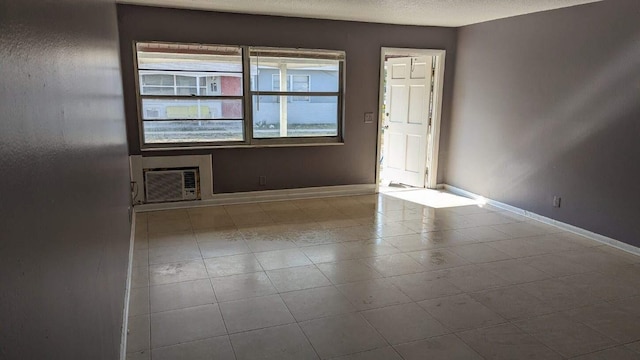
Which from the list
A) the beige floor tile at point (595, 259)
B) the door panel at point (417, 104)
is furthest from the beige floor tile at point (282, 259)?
the door panel at point (417, 104)

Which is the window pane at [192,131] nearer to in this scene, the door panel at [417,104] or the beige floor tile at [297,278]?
the beige floor tile at [297,278]

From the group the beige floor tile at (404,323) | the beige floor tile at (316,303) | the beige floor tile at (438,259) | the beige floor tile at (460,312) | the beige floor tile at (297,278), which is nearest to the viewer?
the beige floor tile at (404,323)

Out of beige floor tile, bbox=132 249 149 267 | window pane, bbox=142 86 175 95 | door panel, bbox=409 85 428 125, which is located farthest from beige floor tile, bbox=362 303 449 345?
door panel, bbox=409 85 428 125

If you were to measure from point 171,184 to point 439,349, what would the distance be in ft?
12.6

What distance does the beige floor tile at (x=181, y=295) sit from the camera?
3020 millimetres

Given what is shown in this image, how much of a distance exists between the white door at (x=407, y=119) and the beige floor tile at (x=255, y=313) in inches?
163

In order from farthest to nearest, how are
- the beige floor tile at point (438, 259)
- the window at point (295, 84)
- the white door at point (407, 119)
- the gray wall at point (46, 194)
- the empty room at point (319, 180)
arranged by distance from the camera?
the white door at point (407, 119) < the window at point (295, 84) < the beige floor tile at point (438, 259) < the empty room at point (319, 180) < the gray wall at point (46, 194)

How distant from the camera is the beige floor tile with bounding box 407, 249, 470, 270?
148 inches

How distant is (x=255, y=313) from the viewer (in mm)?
2932

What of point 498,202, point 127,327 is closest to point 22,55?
point 127,327

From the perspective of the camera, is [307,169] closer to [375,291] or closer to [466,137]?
[466,137]

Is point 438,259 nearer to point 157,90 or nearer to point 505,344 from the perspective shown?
point 505,344

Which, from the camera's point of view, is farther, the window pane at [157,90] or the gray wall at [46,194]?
the window pane at [157,90]

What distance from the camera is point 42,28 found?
922mm
